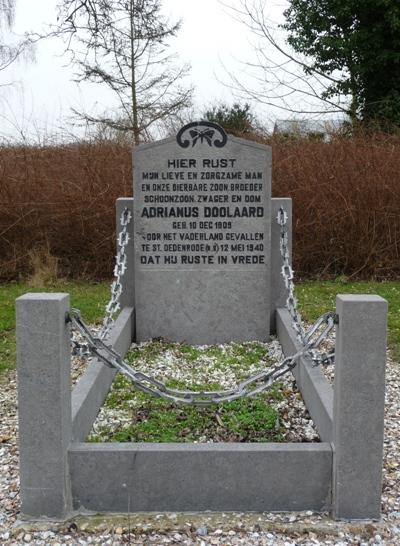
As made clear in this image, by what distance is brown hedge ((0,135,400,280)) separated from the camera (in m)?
9.88

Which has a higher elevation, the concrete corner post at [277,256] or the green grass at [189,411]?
the concrete corner post at [277,256]

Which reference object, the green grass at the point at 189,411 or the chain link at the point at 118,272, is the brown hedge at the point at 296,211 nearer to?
the chain link at the point at 118,272

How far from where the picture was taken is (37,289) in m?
9.41

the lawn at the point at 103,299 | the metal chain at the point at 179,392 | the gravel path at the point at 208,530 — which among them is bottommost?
the gravel path at the point at 208,530

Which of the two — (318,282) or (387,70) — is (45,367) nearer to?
(318,282)

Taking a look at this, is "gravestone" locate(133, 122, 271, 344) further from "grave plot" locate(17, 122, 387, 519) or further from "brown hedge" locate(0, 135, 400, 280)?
"brown hedge" locate(0, 135, 400, 280)

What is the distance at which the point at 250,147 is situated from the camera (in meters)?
5.80

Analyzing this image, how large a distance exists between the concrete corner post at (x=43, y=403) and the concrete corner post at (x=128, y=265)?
117 inches

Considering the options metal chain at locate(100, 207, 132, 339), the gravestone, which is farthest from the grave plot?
the gravestone

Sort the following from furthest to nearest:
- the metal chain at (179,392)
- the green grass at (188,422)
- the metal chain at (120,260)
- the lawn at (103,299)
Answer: the lawn at (103,299) → the metal chain at (120,260) → the green grass at (188,422) → the metal chain at (179,392)

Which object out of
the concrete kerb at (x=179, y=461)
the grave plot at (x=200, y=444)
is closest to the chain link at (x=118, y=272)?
the grave plot at (x=200, y=444)

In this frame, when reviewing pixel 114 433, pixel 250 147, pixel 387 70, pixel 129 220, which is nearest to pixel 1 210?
pixel 129 220

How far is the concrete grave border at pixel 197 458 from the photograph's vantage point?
2.89m

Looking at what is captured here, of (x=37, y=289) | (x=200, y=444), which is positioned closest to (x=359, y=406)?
(x=200, y=444)
